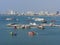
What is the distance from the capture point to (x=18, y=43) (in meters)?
27.2

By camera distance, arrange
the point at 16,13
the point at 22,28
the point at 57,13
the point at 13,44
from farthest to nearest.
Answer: the point at 16,13, the point at 57,13, the point at 22,28, the point at 13,44

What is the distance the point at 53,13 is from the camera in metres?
168

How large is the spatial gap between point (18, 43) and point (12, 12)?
486ft

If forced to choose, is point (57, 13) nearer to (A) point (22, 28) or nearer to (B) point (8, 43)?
(A) point (22, 28)

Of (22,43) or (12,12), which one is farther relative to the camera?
(12,12)

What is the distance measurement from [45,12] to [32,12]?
873 cm

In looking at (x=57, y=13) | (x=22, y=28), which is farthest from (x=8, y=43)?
(x=57, y=13)

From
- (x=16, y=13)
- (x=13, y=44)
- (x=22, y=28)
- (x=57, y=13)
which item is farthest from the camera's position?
(x=16, y=13)

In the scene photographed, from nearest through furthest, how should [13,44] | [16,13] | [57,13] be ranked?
[13,44] → [57,13] → [16,13]

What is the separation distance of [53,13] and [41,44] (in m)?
142

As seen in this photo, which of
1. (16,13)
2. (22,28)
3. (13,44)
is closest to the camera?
(13,44)

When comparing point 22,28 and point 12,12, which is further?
point 12,12

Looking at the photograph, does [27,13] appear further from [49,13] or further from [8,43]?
[8,43]

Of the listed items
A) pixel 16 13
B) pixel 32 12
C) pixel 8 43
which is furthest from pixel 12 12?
pixel 8 43
